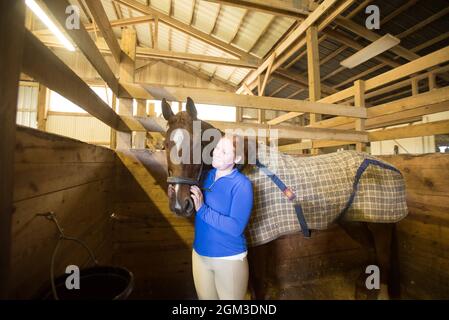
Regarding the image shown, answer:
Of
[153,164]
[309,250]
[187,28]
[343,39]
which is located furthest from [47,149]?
[187,28]

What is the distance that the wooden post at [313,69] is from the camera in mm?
3857

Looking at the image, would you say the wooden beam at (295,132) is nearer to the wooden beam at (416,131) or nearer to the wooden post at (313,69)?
the wooden beam at (416,131)

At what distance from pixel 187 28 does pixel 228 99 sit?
705cm

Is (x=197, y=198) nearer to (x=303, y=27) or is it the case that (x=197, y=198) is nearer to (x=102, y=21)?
(x=102, y=21)

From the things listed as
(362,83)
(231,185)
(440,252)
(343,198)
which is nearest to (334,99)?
(362,83)

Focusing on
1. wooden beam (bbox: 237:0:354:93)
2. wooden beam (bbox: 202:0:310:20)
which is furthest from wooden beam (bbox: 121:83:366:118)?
wooden beam (bbox: 202:0:310:20)

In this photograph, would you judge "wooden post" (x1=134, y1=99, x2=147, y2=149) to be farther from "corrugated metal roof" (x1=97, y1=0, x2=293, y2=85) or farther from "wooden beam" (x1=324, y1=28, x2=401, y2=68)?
"wooden beam" (x1=324, y1=28, x2=401, y2=68)

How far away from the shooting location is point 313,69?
4.01 meters

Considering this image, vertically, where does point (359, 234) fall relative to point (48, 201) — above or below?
below

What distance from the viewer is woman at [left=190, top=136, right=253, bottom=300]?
1.13 m

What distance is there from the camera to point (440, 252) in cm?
201

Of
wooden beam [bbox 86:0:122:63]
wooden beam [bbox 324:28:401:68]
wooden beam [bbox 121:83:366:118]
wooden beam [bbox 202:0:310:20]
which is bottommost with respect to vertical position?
wooden beam [bbox 121:83:366:118]

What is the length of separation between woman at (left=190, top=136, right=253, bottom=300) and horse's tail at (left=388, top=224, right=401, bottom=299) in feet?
6.57

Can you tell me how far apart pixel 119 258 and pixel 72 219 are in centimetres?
92
